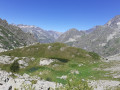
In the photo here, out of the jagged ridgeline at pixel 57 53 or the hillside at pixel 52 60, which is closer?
the hillside at pixel 52 60

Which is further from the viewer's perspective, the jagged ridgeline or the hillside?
the jagged ridgeline

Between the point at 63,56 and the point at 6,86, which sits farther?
the point at 63,56

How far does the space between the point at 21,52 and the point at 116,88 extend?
87.1 metres

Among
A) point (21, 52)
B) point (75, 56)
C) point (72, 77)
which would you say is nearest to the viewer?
point (72, 77)

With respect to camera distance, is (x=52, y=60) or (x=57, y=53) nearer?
(x=52, y=60)

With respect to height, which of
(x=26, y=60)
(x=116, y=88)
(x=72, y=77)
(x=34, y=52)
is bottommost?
(x=116, y=88)

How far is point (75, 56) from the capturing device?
Result: 295 feet

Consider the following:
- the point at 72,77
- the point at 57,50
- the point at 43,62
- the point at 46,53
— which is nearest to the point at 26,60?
the point at 43,62

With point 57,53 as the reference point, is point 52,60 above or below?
below

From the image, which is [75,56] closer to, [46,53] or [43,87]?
[46,53]

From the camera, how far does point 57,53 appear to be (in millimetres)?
96188

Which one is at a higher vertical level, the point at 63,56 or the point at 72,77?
the point at 63,56

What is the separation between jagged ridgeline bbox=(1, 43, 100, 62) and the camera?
3492 inches

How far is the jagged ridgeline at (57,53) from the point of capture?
8869 cm
